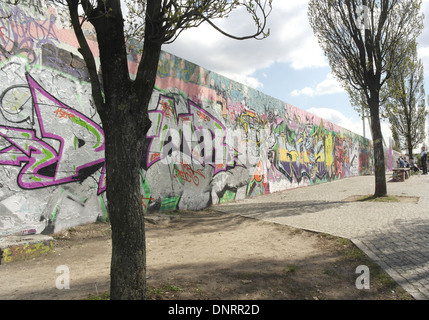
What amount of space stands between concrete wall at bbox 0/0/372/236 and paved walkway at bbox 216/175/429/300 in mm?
1683

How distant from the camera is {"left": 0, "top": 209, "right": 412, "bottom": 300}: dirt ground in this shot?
330cm

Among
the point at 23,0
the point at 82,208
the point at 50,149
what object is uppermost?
the point at 23,0

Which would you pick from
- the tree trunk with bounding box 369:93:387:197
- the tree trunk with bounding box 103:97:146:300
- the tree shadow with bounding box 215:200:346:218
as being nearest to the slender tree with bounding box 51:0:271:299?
the tree trunk with bounding box 103:97:146:300

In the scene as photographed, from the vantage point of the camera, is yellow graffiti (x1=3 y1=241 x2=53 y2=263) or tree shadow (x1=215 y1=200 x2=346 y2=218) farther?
tree shadow (x1=215 y1=200 x2=346 y2=218)

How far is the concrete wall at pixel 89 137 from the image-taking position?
516 centimetres

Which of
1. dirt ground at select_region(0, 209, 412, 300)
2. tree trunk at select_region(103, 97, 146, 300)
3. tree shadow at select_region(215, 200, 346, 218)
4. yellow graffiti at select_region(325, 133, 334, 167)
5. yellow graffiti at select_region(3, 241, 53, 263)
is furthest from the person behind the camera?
yellow graffiti at select_region(325, 133, 334, 167)

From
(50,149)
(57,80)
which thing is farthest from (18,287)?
(57,80)

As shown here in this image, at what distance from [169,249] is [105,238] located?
143cm

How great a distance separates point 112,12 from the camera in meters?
2.77

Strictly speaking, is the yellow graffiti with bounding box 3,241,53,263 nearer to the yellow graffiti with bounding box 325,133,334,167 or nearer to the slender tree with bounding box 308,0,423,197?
the slender tree with bounding box 308,0,423,197

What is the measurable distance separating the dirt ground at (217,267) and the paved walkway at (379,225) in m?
0.24

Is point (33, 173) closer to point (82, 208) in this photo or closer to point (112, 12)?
point (82, 208)

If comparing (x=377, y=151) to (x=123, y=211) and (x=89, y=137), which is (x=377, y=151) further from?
(x=123, y=211)
